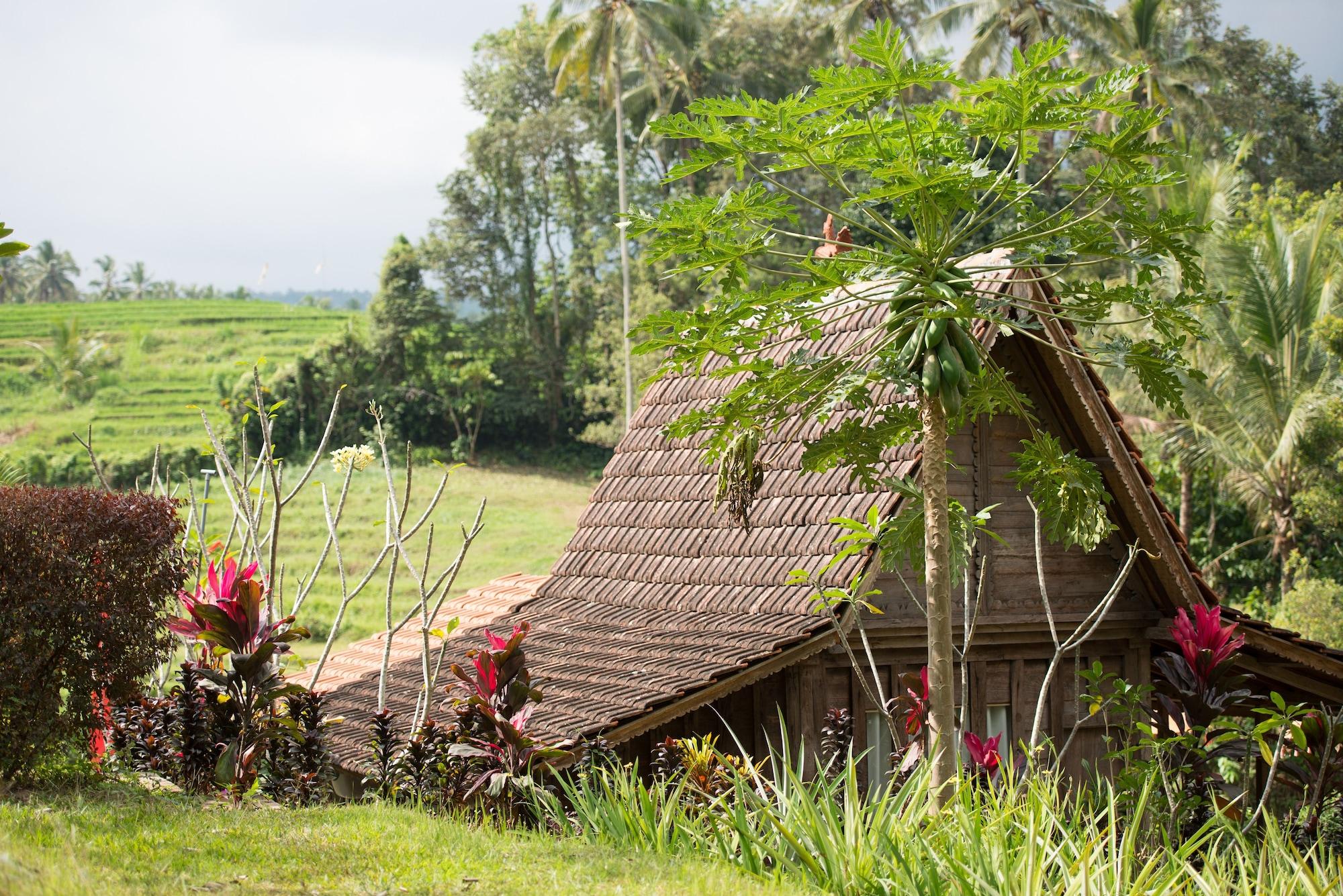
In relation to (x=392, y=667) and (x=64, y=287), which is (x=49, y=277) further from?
(x=392, y=667)

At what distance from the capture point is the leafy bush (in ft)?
19.1

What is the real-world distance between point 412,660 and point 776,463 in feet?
11.8

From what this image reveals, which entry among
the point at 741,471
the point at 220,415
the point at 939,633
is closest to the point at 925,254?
the point at 741,471

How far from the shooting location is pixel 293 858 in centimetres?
464

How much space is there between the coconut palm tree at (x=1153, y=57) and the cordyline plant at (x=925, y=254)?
26.0 meters

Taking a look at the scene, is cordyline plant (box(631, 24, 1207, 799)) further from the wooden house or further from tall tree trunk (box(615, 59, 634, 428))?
tall tree trunk (box(615, 59, 634, 428))

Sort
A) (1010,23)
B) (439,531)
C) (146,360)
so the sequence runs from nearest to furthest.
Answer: (1010,23) → (439,531) → (146,360)

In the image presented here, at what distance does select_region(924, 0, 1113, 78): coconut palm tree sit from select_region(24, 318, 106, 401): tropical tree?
32.9 meters

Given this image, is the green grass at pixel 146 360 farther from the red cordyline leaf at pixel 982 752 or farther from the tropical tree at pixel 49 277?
the red cordyline leaf at pixel 982 752

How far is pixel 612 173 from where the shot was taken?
4334 cm

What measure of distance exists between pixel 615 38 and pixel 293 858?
30.8 m

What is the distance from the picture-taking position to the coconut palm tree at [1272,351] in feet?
66.4

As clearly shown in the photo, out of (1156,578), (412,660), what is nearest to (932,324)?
(1156,578)

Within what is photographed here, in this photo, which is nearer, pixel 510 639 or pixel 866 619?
pixel 510 639
